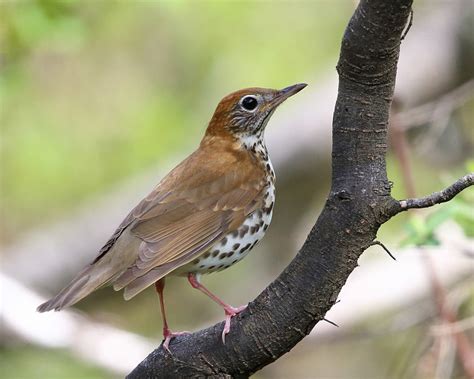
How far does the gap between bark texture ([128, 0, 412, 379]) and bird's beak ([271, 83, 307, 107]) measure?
5.30 feet

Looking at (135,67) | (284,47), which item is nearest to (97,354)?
(135,67)

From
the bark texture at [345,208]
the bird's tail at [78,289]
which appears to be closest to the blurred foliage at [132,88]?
the bird's tail at [78,289]

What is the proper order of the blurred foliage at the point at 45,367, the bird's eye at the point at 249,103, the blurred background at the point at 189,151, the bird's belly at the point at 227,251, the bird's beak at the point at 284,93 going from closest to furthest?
the bird's belly at the point at 227,251, the bird's beak at the point at 284,93, the bird's eye at the point at 249,103, the blurred background at the point at 189,151, the blurred foliage at the point at 45,367

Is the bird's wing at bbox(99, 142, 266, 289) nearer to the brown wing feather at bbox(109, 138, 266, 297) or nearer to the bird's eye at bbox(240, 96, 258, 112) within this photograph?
the brown wing feather at bbox(109, 138, 266, 297)

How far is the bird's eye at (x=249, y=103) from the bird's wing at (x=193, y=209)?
29cm

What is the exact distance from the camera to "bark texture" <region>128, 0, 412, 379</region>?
2.96m

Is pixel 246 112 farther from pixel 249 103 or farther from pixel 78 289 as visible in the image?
pixel 78 289

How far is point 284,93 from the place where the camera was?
198 inches

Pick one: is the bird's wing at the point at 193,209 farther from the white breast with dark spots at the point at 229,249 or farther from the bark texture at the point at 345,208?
the bark texture at the point at 345,208

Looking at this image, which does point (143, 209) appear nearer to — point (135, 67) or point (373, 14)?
point (373, 14)

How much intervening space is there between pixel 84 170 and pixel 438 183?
398cm

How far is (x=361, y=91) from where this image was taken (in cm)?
313

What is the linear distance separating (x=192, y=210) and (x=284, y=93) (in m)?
0.90

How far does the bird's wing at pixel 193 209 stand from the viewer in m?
4.24
